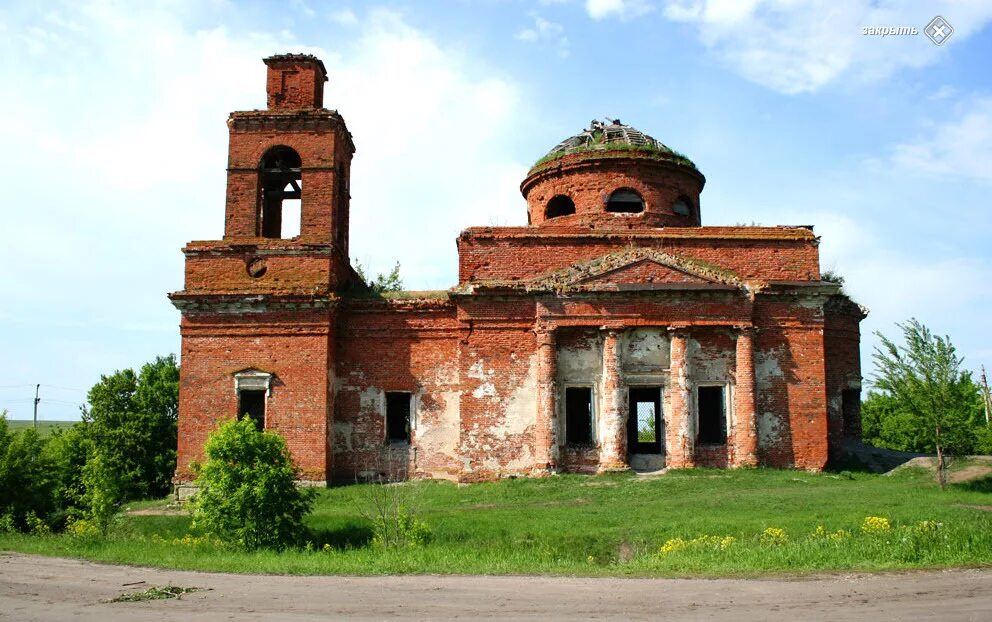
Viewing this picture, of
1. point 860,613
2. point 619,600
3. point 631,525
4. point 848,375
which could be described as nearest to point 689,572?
point 619,600

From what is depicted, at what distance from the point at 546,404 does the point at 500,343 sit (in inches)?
71.1

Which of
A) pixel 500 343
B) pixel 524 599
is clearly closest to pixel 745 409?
pixel 500 343

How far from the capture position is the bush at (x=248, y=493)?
14586 mm

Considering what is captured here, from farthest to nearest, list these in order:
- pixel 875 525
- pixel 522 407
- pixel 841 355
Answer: pixel 841 355 → pixel 522 407 → pixel 875 525

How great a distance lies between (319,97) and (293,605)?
16300 millimetres

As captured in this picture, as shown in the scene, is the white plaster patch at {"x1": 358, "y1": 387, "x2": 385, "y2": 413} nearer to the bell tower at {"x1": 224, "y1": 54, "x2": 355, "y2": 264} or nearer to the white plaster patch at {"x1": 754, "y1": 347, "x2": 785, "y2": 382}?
the bell tower at {"x1": 224, "y1": 54, "x2": 355, "y2": 264}

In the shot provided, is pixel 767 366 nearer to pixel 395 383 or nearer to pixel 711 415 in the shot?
pixel 711 415

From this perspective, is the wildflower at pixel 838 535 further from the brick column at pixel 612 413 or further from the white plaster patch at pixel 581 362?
the white plaster patch at pixel 581 362

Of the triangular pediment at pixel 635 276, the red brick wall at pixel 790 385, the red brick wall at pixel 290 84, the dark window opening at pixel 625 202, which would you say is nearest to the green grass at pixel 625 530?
the red brick wall at pixel 790 385

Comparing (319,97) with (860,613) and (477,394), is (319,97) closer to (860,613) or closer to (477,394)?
(477,394)

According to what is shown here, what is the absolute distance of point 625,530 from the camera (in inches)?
555

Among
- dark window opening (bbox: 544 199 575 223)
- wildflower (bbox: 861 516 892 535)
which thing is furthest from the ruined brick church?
wildflower (bbox: 861 516 892 535)

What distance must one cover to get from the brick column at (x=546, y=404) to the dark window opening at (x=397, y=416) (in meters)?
3.45

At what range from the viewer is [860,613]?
8266 mm
